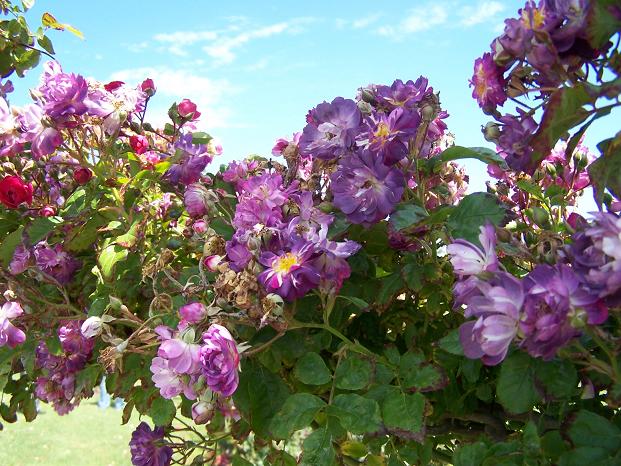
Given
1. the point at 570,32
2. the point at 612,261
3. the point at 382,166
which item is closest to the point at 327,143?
the point at 382,166

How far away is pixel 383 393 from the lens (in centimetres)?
94

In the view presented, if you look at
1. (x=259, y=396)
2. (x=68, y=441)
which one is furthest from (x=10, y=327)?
(x=68, y=441)

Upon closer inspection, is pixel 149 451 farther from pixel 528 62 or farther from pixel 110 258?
pixel 528 62

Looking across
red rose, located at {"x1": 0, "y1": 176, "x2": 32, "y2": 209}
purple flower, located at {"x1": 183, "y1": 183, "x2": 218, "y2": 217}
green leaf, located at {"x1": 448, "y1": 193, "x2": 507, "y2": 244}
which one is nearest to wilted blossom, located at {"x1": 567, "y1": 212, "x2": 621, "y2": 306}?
green leaf, located at {"x1": 448, "y1": 193, "x2": 507, "y2": 244}

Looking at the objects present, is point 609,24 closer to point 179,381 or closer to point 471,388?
point 471,388

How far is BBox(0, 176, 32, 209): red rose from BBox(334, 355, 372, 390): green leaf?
2.70 ft

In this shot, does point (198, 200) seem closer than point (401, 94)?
No

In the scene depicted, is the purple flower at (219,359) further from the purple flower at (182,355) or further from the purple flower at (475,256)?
the purple flower at (475,256)

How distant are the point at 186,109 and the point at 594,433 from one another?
931 mm

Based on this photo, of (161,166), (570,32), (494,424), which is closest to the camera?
(570,32)

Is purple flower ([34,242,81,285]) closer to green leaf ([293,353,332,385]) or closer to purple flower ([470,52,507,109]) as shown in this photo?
green leaf ([293,353,332,385])

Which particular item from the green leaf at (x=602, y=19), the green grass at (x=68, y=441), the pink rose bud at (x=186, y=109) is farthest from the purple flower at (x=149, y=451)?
the green grass at (x=68, y=441)

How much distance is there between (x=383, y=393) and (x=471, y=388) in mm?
166

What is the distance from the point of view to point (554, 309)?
0.64 meters
